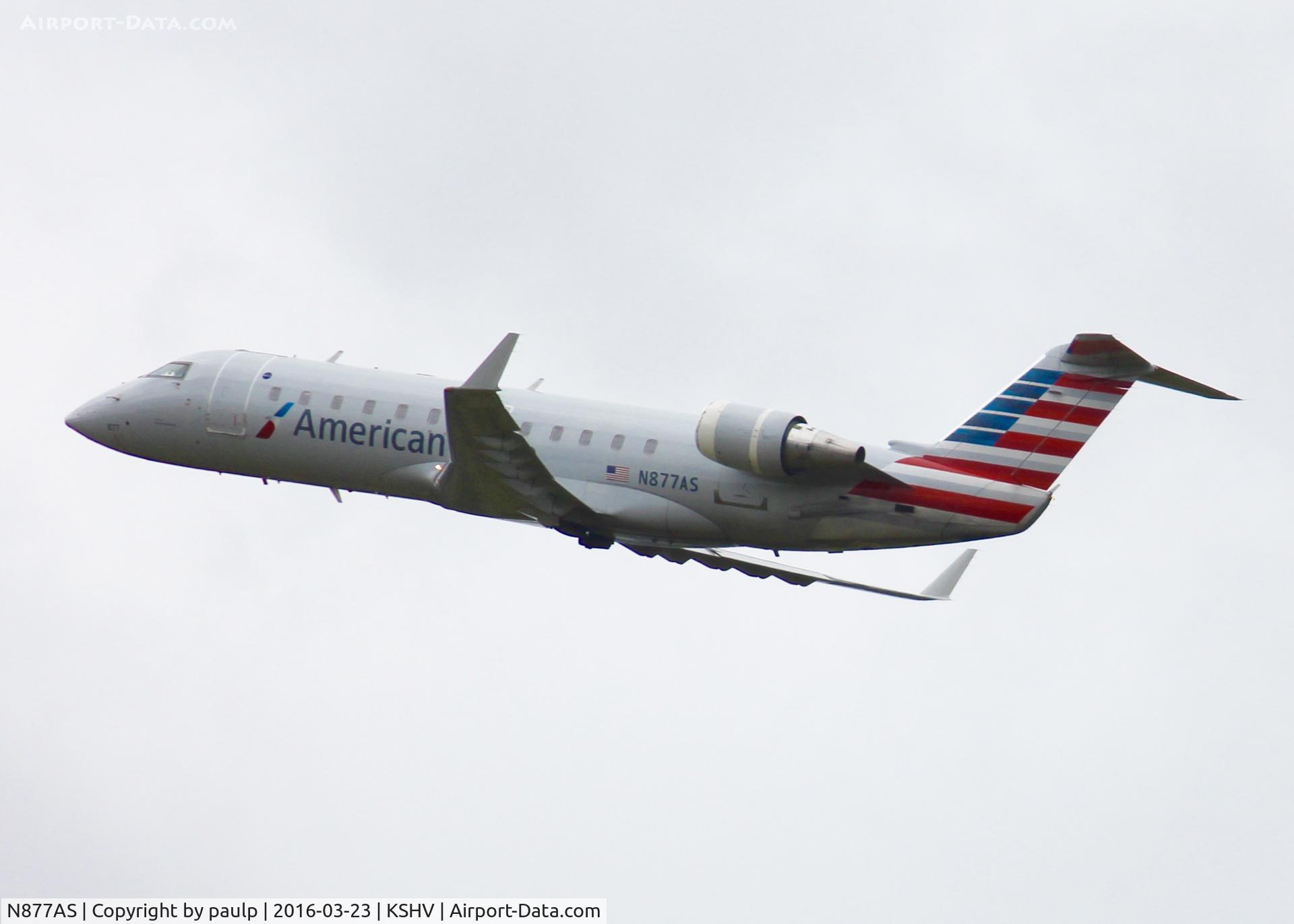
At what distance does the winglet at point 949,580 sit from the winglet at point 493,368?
10.9 m

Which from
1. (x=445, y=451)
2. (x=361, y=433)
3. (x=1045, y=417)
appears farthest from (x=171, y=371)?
(x=1045, y=417)

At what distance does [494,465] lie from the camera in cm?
3438

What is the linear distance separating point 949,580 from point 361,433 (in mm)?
12190

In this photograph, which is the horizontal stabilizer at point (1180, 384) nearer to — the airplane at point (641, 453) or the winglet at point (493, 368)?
the airplane at point (641, 453)

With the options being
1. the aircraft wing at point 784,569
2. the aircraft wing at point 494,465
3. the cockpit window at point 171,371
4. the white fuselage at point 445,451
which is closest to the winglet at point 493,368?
the aircraft wing at point 494,465

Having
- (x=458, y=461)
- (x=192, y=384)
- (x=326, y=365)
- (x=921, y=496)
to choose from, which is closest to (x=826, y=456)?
(x=921, y=496)

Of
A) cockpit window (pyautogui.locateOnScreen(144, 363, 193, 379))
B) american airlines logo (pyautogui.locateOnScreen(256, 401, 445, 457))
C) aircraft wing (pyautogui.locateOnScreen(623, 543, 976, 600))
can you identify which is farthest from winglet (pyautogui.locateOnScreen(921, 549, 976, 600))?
cockpit window (pyautogui.locateOnScreen(144, 363, 193, 379))

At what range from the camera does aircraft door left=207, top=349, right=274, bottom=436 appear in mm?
38312

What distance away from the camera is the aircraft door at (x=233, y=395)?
38.3 m

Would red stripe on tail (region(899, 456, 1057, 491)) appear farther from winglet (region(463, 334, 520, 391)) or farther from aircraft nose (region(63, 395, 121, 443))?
aircraft nose (region(63, 395, 121, 443))

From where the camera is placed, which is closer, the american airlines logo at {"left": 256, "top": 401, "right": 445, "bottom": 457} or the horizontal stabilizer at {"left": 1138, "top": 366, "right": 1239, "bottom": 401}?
the horizontal stabilizer at {"left": 1138, "top": 366, "right": 1239, "bottom": 401}

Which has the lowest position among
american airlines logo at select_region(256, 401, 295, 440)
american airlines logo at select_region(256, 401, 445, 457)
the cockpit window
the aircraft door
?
american airlines logo at select_region(256, 401, 445, 457)

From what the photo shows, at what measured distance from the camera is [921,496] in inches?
1318

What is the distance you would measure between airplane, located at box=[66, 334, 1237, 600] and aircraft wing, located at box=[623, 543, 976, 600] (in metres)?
0.04
